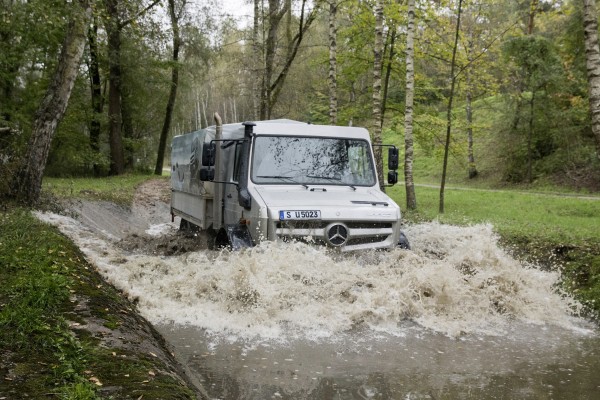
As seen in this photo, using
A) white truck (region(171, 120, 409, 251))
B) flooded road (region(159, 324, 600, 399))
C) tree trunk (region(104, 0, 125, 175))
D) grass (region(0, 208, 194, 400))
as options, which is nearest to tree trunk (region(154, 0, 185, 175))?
tree trunk (region(104, 0, 125, 175))

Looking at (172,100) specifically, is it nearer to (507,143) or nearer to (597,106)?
(507,143)

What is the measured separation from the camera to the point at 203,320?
661cm

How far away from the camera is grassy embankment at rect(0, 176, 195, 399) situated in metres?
3.30

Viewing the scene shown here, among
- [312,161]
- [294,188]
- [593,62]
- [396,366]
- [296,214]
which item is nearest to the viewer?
[396,366]

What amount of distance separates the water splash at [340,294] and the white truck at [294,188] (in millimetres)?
322

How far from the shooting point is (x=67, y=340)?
13.1ft

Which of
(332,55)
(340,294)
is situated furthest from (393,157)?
(332,55)

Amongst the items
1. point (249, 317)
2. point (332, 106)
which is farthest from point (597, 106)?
point (332, 106)

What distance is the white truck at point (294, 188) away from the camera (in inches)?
307

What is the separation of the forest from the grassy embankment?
456 inches

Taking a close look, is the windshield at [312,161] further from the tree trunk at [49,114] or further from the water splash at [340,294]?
the tree trunk at [49,114]

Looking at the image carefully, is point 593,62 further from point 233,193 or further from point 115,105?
point 115,105

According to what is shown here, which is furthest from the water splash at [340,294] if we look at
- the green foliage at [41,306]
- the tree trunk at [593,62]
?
the tree trunk at [593,62]

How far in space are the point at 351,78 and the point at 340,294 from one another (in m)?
16.7
